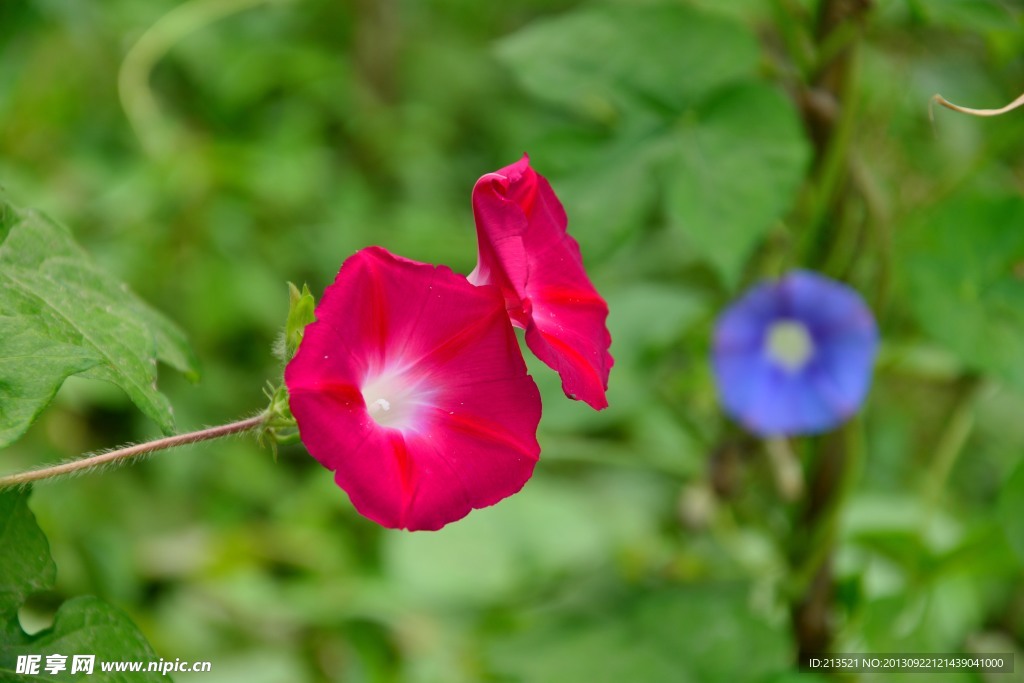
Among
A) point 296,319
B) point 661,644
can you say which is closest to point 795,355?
point 661,644

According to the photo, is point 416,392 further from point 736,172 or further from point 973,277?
point 973,277

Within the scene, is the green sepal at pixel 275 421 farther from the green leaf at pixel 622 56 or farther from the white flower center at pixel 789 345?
the white flower center at pixel 789 345

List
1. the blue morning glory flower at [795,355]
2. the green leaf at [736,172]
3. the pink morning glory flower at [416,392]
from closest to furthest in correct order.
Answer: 1. the pink morning glory flower at [416,392]
2. the green leaf at [736,172]
3. the blue morning glory flower at [795,355]

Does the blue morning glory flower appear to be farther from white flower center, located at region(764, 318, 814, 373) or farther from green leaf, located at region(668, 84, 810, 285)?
green leaf, located at region(668, 84, 810, 285)

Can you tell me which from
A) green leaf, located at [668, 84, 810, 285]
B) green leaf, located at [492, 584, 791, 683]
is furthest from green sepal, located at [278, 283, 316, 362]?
green leaf, located at [492, 584, 791, 683]

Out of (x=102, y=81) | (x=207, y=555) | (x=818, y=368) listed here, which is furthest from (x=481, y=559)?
(x=102, y=81)

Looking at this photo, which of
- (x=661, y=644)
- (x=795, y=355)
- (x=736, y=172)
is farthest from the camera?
(x=795, y=355)

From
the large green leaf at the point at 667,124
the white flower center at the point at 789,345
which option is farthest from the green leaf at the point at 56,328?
the white flower center at the point at 789,345
